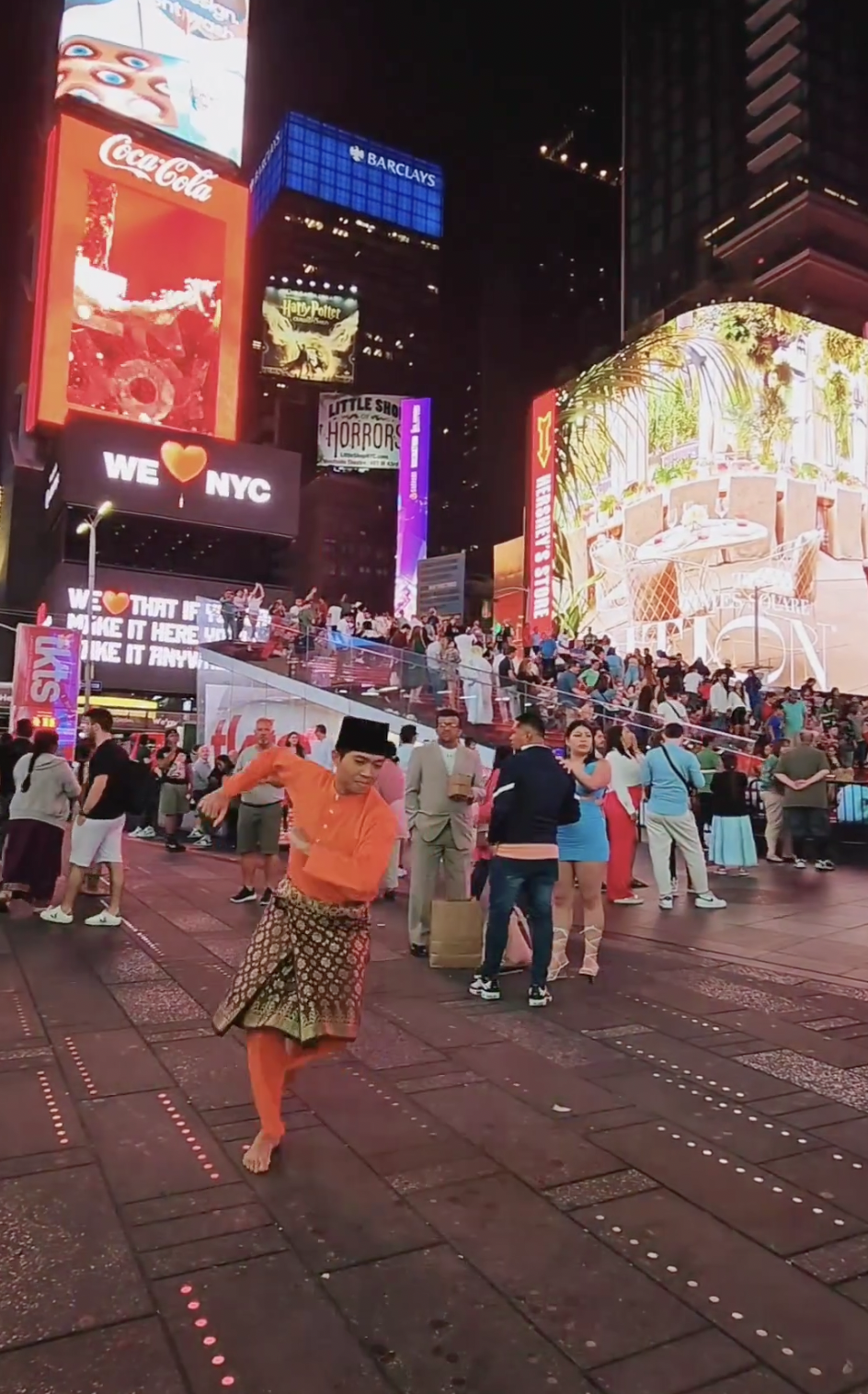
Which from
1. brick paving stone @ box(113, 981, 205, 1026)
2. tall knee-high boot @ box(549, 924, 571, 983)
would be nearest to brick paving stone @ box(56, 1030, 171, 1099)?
brick paving stone @ box(113, 981, 205, 1026)

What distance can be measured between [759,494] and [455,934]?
1284 inches

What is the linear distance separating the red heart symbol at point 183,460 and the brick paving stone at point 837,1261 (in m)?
36.7

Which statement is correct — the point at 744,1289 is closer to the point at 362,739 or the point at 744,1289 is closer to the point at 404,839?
the point at 362,739

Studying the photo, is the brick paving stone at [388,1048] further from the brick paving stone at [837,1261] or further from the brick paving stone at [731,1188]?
the brick paving stone at [837,1261]

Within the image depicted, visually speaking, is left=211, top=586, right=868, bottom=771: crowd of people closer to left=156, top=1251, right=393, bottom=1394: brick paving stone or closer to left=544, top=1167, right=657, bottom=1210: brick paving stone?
left=544, top=1167, right=657, bottom=1210: brick paving stone

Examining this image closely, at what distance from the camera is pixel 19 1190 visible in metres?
3.03

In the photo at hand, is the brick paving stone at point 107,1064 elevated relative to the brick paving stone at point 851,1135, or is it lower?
lower

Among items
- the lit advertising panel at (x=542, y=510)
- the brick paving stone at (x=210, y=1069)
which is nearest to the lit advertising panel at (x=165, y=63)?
the lit advertising panel at (x=542, y=510)

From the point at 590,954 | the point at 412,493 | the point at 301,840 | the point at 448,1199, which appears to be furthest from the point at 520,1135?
the point at 412,493

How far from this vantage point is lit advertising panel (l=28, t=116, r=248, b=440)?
1436 inches

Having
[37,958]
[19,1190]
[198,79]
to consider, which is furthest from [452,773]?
[198,79]

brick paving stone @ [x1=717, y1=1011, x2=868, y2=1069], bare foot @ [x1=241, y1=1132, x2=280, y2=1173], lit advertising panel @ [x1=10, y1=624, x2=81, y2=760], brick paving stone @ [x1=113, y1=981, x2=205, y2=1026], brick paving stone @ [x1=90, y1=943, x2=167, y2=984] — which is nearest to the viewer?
bare foot @ [x1=241, y1=1132, x2=280, y2=1173]

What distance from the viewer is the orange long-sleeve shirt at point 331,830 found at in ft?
11.0

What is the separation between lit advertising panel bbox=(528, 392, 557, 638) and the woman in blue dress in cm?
3349
